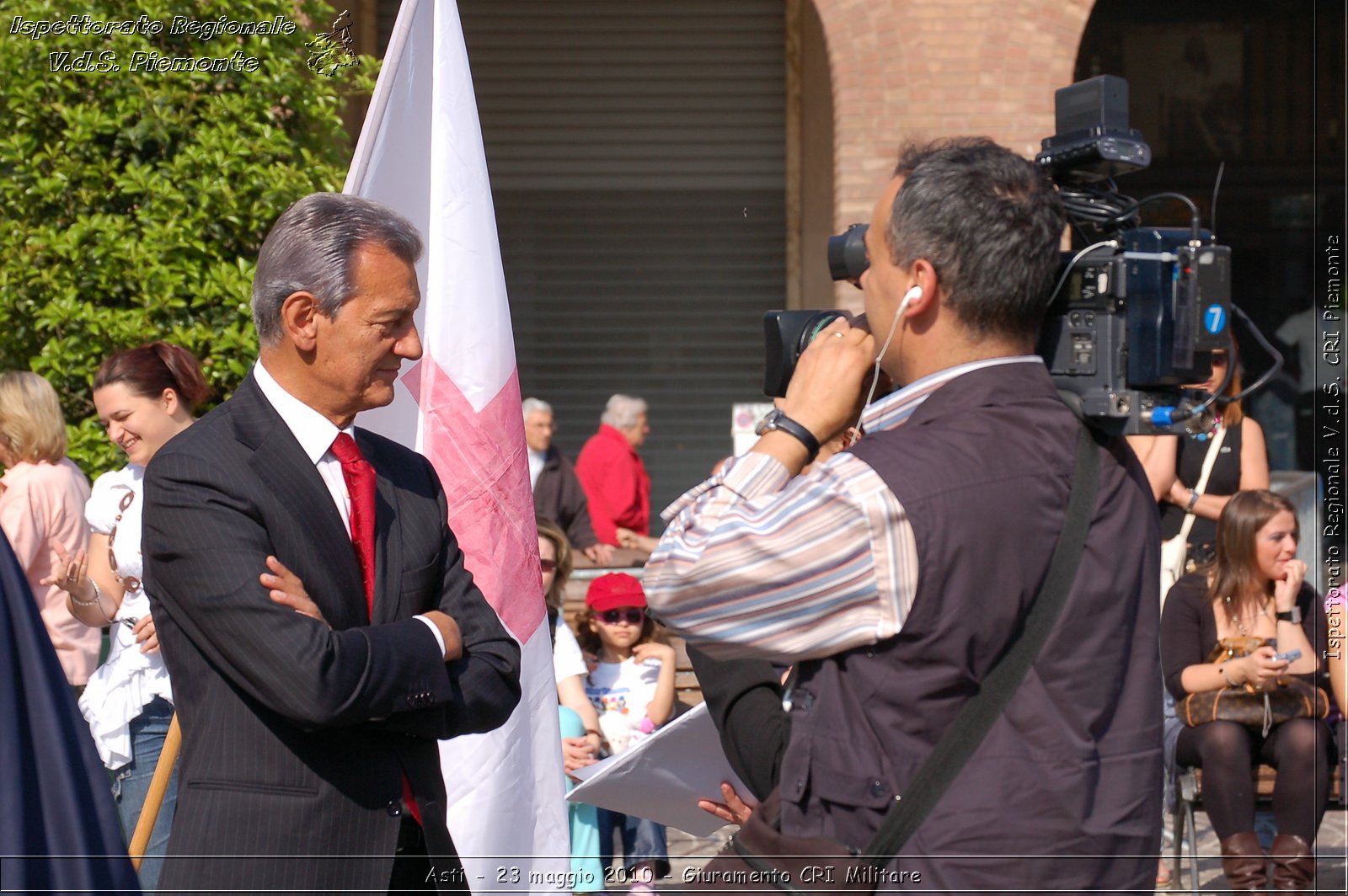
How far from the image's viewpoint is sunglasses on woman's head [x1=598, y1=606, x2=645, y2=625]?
5.60m

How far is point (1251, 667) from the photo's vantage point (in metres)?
5.20

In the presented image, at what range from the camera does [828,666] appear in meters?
1.93

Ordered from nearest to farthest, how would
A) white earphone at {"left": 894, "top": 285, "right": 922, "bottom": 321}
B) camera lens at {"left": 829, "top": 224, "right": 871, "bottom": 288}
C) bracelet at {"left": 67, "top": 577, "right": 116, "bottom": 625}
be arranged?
white earphone at {"left": 894, "top": 285, "right": 922, "bottom": 321}, camera lens at {"left": 829, "top": 224, "right": 871, "bottom": 288}, bracelet at {"left": 67, "top": 577, "right": 116, "bottom": 625}

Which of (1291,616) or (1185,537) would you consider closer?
(1291,616)

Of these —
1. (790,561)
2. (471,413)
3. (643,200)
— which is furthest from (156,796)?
(643,200)

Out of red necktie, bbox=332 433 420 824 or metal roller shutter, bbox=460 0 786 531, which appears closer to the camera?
red necktie, bbox=332 433 420 824

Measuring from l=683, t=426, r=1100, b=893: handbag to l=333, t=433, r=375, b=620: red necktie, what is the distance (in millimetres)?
891

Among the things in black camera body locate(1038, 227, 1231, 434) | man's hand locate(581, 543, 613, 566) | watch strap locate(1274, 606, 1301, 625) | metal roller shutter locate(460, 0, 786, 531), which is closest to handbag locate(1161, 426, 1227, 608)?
watch strap locate(1274, 606, 1301, 625)

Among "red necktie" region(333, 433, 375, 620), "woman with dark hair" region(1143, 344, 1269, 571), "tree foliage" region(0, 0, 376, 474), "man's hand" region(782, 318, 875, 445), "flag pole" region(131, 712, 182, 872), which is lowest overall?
"flag pole" region(131, 712, 182, 872)

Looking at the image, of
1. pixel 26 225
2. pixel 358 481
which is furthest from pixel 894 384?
pixel 26 225

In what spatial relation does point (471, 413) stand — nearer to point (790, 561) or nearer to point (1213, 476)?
point (790, 561)

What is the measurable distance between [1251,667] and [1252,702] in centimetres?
16

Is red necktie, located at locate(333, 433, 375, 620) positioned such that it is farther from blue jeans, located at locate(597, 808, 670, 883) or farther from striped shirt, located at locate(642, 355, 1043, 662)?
blue jeans, located at locate(597, 808, 670, 883)

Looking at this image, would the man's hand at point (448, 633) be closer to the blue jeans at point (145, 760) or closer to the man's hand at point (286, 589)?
the man's hand at point (286, 589)
